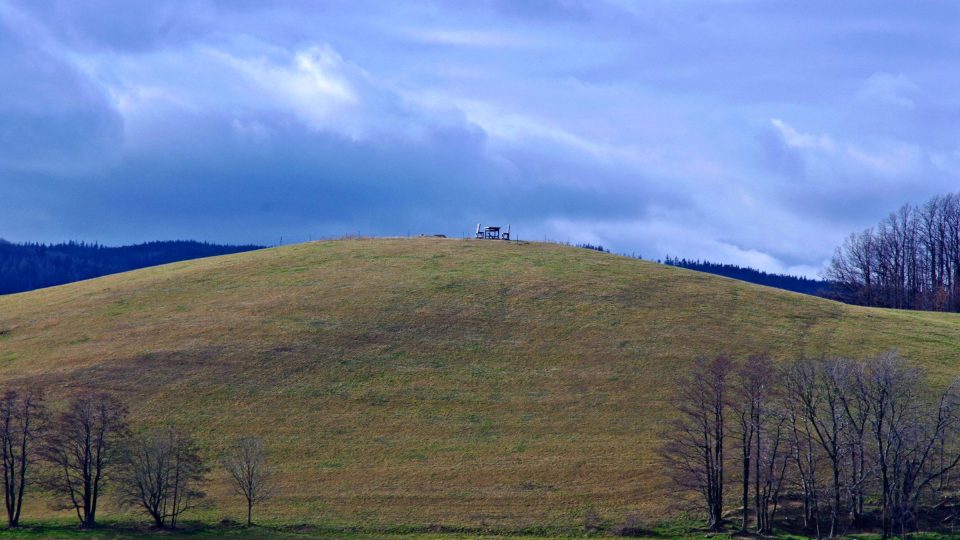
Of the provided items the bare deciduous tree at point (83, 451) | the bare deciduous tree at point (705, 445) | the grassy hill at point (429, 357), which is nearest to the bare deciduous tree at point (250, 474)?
the grassy hill at point (429, 357)

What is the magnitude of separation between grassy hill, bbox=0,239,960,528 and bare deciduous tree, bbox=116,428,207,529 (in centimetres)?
200

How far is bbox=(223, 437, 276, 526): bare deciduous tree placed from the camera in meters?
50.6

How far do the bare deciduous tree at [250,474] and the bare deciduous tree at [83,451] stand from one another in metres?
5.93

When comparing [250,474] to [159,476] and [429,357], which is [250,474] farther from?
[429,357]

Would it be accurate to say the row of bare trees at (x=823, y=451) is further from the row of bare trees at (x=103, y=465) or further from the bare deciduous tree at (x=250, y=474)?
the row of bare trees at (x=103, y=465)

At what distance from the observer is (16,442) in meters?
52.2

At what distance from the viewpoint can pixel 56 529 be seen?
4809 centimetres

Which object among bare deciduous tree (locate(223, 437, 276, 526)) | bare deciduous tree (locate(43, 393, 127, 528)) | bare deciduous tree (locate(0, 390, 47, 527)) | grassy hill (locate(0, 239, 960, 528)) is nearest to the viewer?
bare deciduous tree (locate(0, 390, 47, 527))

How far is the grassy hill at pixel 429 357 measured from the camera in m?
53.8

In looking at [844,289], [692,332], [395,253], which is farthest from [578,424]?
[844,289]

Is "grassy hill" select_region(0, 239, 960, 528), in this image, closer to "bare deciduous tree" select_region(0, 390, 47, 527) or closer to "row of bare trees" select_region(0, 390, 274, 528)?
"row of bare trees" select_region(0, 390, 274, 528)

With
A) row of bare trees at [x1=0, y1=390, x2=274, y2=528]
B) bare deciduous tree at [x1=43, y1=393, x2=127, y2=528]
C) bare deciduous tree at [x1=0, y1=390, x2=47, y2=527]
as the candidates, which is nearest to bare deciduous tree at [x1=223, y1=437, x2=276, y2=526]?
row of bare trees at [x1=0, y1=390, x2=274, y2=528]

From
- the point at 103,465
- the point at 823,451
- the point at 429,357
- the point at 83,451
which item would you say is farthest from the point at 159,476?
the point at 823,451

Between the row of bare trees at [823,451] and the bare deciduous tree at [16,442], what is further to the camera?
the row of bare trees at [823,451]
